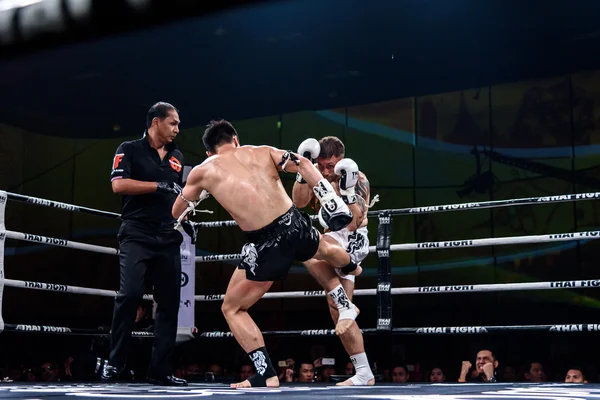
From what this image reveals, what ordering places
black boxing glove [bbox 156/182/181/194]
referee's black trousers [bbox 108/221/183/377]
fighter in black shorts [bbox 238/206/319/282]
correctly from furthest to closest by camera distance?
1. black boxing glove [bbox 156/182/181/194]
2. referee's black trousers [bbox 108/221/183/377]
3. fighter in black shorts [bbox 238/206/319/282]

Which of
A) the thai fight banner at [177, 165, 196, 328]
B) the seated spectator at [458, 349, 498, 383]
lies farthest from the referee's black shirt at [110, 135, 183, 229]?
the seated spectator at [458, 349, 498, 383]

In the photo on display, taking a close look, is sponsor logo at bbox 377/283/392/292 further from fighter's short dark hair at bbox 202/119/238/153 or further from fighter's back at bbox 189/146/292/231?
fighter's short dark hair at bbox 202/119/238/153

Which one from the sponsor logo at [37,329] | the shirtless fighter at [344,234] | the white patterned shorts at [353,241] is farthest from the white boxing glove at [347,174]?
the sponsor logo at [37,329]

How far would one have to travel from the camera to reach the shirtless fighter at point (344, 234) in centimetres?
341

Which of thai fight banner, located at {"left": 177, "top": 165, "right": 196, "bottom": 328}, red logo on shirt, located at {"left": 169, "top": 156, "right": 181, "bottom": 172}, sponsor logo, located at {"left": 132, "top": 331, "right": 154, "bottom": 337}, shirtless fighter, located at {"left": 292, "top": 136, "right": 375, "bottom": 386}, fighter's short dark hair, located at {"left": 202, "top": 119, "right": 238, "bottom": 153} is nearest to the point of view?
fighter's short dark hair, located at {"left": 202, "top": 119, "right": 238, "bottom": 153}

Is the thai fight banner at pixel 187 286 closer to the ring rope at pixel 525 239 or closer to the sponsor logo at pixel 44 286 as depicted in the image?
the sponsor logo at pixel 44 286

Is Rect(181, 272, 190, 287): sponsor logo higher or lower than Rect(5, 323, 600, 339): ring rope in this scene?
higher

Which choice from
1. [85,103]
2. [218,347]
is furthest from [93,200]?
[218,347]

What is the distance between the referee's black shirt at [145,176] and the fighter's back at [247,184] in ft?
2.20

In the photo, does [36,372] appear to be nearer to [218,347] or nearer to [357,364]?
[218,347]

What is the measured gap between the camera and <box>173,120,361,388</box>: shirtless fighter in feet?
10.2

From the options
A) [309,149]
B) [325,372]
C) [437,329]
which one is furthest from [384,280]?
[325,372]

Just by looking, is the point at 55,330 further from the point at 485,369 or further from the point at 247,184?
the point at 485,369

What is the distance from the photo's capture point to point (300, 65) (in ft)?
31.5
